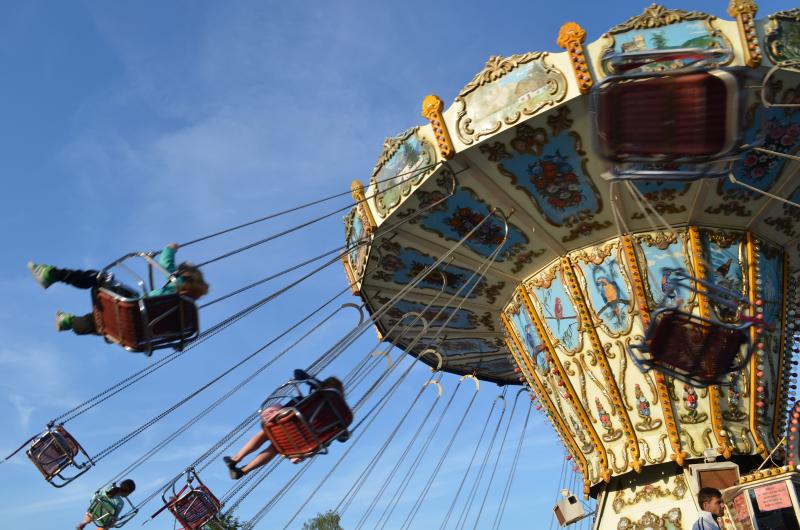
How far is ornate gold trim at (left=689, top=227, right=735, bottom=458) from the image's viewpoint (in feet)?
26.8

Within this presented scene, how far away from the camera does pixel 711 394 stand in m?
8.37

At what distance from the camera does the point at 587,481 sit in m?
9.02

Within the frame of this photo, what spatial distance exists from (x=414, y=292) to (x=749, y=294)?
13.2 feet

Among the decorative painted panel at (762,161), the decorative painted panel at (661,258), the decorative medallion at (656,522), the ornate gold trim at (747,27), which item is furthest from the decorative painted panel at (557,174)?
the decorative medallion at (656,522)

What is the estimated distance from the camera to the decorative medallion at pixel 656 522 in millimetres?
8211

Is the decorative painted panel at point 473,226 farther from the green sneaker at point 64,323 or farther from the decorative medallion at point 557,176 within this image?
the green sneaker at point 64,323

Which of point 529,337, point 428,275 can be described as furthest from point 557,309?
point 428,275

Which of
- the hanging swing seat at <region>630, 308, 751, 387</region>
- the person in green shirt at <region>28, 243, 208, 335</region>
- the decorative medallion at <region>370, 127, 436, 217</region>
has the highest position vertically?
the decorative medallion at <region>370, 127, 436, 217</region>

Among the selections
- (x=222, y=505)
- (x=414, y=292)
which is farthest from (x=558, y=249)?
(x=222, y=505)

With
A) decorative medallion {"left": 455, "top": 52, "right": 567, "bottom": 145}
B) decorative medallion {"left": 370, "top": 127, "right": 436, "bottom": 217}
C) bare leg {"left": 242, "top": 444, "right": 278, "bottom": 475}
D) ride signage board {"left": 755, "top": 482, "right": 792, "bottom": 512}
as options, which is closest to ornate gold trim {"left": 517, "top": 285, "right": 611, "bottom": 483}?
ride signage board {"left": 755, "top": 482, "right": 792, "bottom": 512}

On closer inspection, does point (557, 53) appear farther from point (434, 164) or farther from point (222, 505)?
point (222, 505)

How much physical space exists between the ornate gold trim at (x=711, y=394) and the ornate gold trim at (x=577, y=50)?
7.37 ft

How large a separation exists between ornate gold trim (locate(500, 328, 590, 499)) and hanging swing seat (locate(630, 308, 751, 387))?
10.1 feet

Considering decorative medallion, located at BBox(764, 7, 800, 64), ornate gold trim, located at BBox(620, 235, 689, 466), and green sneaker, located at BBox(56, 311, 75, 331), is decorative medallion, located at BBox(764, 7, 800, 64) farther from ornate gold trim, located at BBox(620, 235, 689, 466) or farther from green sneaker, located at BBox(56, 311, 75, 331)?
green sneaker, located at BBox(56, 311, 75, 331)
